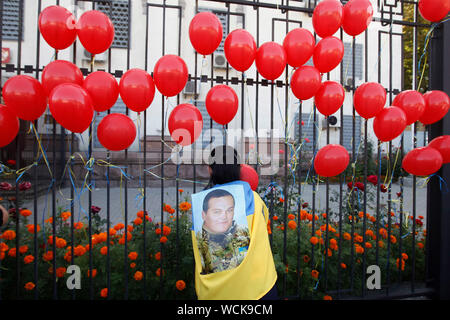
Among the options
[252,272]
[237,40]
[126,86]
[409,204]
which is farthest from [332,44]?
[409,204]

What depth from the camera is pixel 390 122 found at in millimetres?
2475

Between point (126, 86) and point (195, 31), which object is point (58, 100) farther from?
point (195, 31)

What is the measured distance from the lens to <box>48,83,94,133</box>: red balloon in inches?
73.8

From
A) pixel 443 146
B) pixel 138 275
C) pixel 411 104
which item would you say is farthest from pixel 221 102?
pixel 443 146

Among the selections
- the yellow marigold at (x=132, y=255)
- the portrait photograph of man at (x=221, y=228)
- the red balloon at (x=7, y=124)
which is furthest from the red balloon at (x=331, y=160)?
the red balloon at (x=7, y=124)

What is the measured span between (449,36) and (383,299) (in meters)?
2.75

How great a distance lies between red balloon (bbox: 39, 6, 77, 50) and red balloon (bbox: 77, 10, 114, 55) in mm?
68

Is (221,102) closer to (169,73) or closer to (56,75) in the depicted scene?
→ (169,73)

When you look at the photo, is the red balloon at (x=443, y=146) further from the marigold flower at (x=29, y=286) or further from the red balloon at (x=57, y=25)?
the marigold flower at (x=29, y=286)

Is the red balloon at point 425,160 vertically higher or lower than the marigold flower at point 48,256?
higher

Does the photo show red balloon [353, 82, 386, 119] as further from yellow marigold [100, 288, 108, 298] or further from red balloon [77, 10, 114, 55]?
yellow marigold [100, 288, 108, 298]

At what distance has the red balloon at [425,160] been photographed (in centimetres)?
259

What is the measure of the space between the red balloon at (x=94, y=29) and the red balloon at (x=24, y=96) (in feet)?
1.63

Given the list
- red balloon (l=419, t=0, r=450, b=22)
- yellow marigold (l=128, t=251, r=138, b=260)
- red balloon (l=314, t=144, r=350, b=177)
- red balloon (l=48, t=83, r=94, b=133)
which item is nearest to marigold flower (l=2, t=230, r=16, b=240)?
yellow marigold (l=128, t=251, r=138, b=260)
